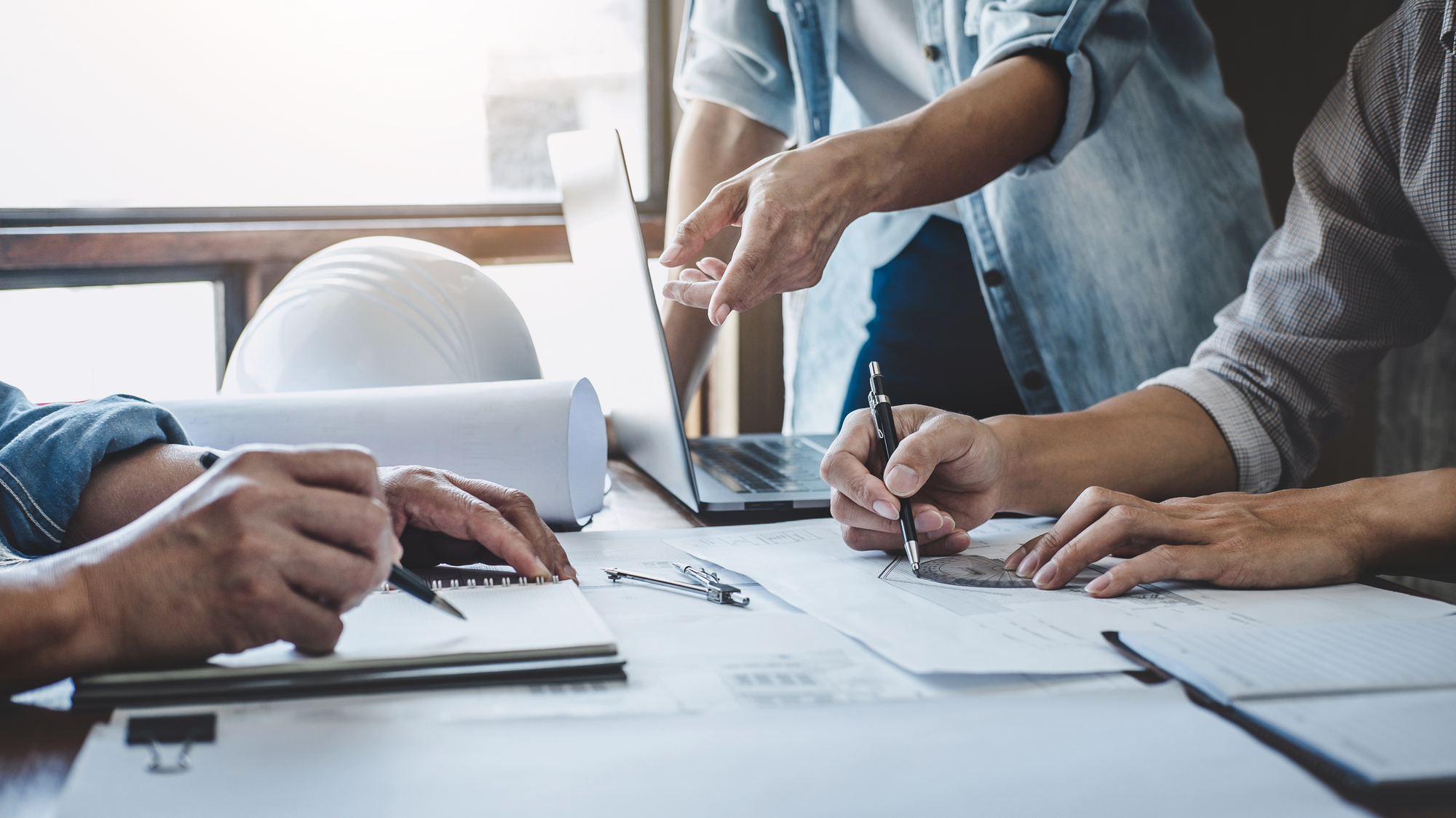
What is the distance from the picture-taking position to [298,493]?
1.44ft

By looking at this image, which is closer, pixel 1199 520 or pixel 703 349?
pixel 1199 520

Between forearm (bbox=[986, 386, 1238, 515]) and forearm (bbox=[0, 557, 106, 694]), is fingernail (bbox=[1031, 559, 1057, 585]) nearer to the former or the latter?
forearm (bbox=[986, 386, 1238, 515])

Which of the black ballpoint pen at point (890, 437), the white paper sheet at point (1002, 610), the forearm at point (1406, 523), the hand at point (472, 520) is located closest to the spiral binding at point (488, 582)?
the hand at point (472, 520)

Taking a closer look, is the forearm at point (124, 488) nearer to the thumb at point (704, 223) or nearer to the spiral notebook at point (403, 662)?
the spiral notebook at point (403, 662)

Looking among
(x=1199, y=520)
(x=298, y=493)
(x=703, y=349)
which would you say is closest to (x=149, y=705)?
(x=298, y=493)

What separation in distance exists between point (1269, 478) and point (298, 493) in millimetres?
858

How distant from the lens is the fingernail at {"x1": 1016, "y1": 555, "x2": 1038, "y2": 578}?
2.17 ft

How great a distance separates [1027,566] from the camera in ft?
2.18

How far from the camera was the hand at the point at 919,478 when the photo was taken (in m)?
0.71

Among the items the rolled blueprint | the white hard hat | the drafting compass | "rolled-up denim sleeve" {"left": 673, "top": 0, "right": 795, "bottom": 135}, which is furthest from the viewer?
"rolled-up denim sleeve" {"left": 673, "top": 0, "right": 795, "bottom": 135}

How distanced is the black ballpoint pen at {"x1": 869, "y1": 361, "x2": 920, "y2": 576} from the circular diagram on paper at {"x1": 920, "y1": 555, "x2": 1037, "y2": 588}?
1 cm

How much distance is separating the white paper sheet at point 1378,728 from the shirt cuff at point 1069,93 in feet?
2.44

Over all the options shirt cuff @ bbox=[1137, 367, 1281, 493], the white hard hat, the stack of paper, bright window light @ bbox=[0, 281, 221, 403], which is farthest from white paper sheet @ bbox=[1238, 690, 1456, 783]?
bright window light @ bbox=[0, 281, 221, 403]

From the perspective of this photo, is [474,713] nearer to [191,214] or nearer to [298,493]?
[298,493]
